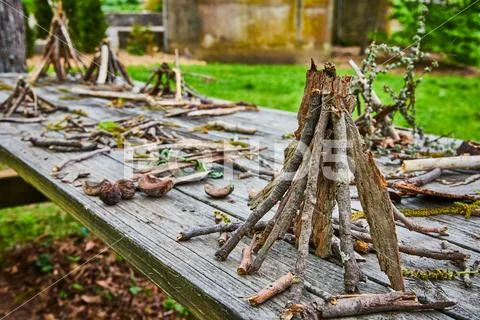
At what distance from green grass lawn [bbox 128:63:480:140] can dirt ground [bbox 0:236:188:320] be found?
92.7 inches

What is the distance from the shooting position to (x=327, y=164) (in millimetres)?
1387

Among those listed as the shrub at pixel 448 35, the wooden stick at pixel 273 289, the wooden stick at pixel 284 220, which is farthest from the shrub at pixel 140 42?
the wooden stick at pixel 273 289

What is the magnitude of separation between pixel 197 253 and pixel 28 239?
4252 millimetres

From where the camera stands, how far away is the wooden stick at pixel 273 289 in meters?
1.18

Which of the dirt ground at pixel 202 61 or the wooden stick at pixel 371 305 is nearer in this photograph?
the wooden stick at pixel 371 305

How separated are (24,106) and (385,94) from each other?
5.40 m

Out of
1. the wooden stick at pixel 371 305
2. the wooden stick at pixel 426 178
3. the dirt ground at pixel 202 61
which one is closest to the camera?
the wooden stick at pixel 371 305

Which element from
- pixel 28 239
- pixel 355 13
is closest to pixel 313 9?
pixel 355 13

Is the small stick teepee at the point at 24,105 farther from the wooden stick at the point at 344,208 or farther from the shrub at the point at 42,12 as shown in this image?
the shrub at the point at 42,12

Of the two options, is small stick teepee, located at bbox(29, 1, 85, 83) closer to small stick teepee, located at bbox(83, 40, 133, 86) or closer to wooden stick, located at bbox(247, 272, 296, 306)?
small stick teepee, located at bbox(83, 40, 133, 86)

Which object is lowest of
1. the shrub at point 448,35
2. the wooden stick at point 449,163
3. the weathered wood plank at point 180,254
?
the weathered wood plank at point 180,254

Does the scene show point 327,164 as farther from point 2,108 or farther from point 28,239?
point 28,239

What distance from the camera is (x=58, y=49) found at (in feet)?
16.8

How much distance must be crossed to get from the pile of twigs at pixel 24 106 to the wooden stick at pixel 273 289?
269 cm
